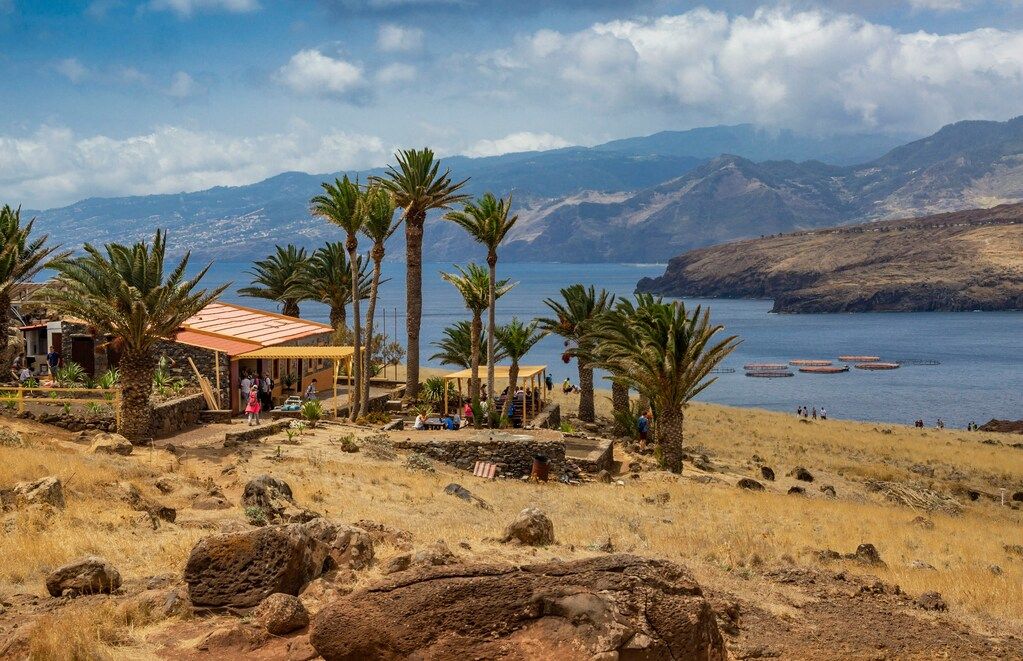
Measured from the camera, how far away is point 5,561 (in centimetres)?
1090

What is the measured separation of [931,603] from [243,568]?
352 inches

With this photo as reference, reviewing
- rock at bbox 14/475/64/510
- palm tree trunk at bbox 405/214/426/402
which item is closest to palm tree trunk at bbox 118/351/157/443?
rock at bbox 14/475/64/510

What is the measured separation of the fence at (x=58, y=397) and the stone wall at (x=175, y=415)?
1214 millimetres

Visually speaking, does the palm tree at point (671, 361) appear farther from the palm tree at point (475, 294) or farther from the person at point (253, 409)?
the person at point (253, 409)

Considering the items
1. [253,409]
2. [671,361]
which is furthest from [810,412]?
[253,409]

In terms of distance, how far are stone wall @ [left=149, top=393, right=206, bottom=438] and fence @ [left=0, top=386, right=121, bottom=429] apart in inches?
47.8

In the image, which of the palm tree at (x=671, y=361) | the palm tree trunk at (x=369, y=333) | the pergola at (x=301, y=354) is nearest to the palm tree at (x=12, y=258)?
the pergola at (x=301, y=354)

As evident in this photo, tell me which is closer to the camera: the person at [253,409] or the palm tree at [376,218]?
the person at [253,409]

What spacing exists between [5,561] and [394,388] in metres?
34.3

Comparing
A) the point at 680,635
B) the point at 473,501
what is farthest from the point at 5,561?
the point at 473,501

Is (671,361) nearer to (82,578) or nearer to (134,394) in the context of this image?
(134,394)

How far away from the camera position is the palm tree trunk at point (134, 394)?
24.5 meters

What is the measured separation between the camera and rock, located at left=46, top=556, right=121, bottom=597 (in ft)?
32.3

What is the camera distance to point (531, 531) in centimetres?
1403
